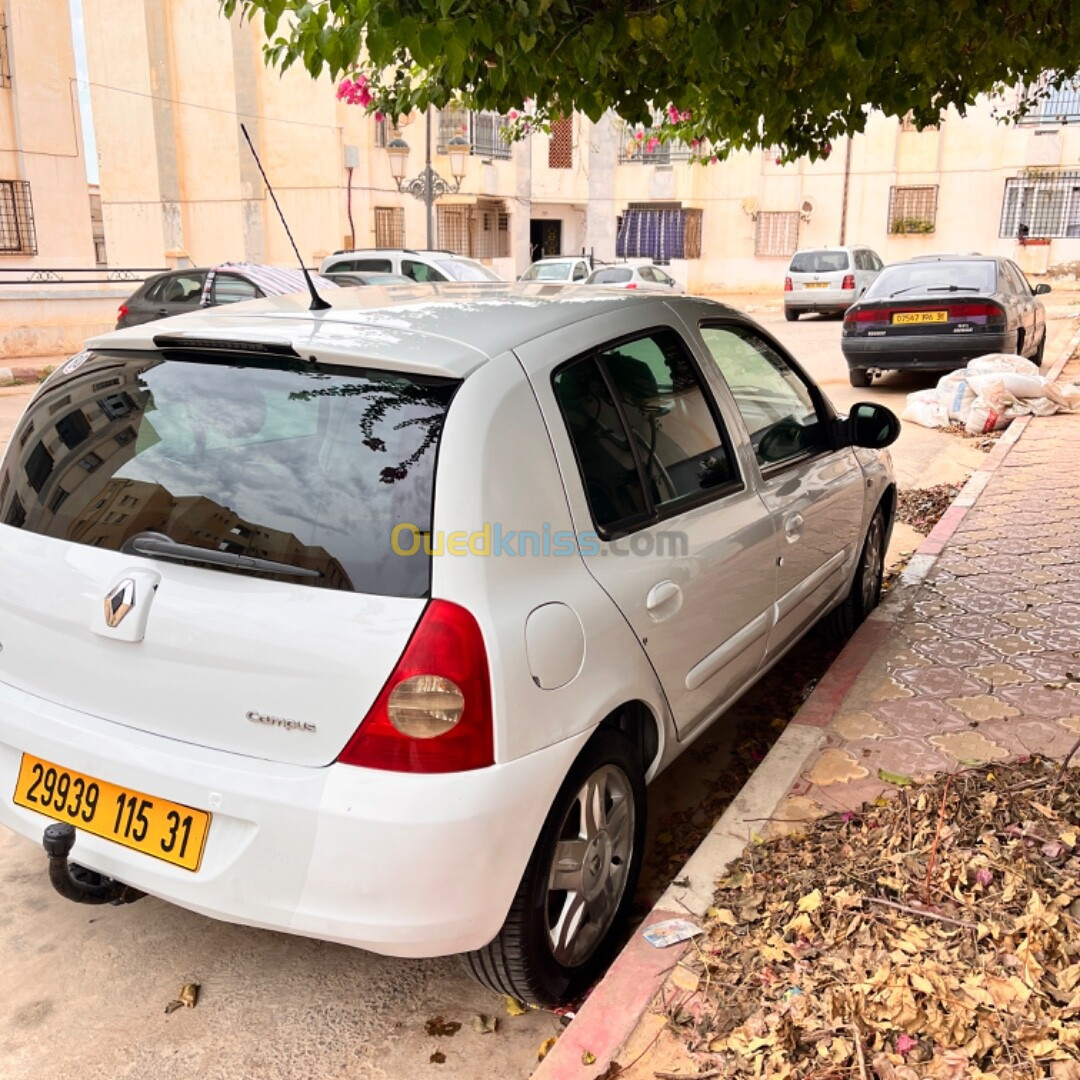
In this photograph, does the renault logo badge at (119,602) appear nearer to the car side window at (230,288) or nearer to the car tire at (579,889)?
the car tire at (579,889)

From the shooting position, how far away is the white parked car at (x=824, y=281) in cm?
2380

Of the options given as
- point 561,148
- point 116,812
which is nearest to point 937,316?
point 116,812

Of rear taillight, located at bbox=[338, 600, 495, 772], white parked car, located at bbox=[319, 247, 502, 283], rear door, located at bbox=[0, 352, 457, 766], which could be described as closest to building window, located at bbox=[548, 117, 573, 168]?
white parked car, located at bbox=[319, 247, 502, 283]

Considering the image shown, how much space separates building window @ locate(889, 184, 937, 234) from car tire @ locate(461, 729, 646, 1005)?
116 feet

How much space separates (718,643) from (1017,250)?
34447 mm

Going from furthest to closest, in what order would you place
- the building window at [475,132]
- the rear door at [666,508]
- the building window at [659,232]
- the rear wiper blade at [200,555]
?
the building window at [659,232]
the building window at [475,132]
the rear door at [666,508]
the rear wiper blade at [200,555]

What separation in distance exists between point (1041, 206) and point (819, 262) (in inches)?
517

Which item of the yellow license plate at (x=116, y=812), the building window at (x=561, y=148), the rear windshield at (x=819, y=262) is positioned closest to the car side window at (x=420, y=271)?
the rear windshield at (x=819, y=262)

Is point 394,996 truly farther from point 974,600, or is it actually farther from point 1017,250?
point 1017,250

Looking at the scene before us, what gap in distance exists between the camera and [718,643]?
3258 mm

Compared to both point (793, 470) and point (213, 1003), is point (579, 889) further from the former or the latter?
point (793, 470)

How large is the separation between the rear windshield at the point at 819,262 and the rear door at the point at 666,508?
882 inches

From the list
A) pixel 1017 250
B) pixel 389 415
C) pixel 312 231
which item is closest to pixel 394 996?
pixel 389 415

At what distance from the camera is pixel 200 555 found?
241cm
